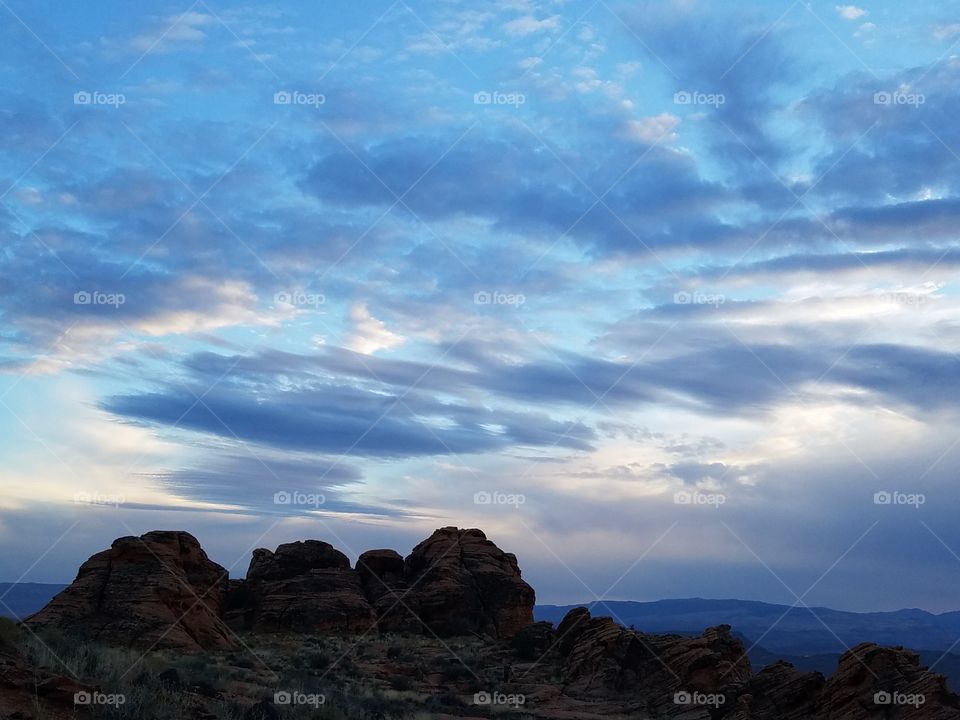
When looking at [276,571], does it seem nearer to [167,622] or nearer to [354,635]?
[354,635]

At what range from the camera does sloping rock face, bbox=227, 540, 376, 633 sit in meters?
50.3

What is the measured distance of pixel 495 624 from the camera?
55.3 m

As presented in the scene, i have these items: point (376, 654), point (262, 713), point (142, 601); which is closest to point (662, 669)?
point (376, 654)

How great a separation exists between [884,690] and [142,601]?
112 ft

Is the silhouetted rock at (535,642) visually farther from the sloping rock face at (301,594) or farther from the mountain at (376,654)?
the sloping rock face at (301,594)

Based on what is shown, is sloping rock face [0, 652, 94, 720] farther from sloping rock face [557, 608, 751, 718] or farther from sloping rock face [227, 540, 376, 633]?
sloping rock face [227, 540, 376, 633]

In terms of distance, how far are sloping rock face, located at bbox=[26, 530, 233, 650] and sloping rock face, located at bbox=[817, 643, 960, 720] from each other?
2824 centimetres

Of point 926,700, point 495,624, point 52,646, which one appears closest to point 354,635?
point 495,624

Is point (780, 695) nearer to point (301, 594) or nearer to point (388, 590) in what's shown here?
point (301, 594)

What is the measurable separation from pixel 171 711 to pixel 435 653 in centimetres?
2933

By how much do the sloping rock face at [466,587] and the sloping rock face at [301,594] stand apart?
4386 mm

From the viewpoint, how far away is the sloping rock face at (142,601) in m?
37.7

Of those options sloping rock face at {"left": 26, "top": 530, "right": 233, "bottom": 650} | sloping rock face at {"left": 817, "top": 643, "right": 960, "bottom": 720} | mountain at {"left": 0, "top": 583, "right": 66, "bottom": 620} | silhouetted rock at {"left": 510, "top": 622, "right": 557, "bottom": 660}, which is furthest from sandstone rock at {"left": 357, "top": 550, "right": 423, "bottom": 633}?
mountain at {"left": 0, "top": 583, "right": 66, "bottom": 620}

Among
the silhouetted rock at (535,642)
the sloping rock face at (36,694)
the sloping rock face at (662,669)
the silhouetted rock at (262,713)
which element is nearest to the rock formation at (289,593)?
the silhouetted rock at (535,642)
